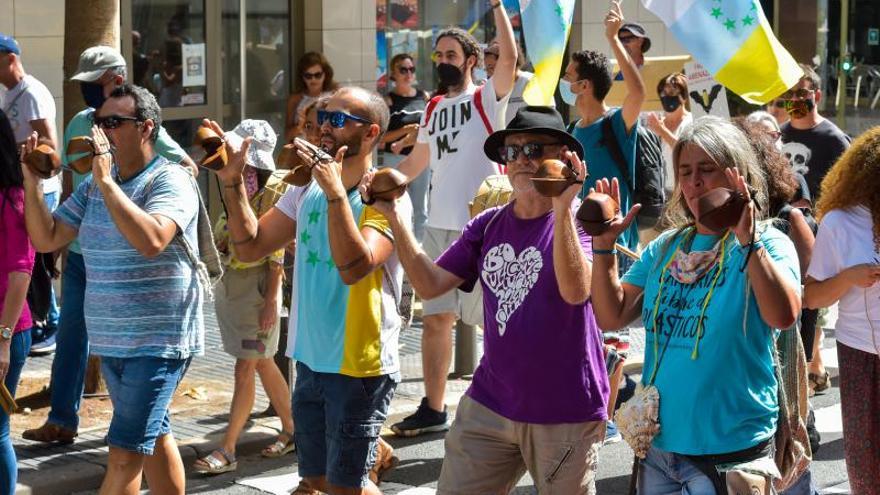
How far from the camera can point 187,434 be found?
→ 329 inches

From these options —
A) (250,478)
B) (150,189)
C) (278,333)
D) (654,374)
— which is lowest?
(250,478)

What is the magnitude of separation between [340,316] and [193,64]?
8824 mm

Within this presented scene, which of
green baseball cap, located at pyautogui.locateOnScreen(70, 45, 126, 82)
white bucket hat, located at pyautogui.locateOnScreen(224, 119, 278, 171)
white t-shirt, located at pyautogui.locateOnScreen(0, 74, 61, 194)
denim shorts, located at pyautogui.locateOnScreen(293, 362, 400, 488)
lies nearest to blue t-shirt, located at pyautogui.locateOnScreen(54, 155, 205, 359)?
denim shorts, located at pyautogui.locateOnScreen(293, 362, 400, 488)

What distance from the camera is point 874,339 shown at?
5.77 m

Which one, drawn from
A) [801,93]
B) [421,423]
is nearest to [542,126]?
[421,423]

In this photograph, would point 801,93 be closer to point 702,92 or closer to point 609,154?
point 609,154

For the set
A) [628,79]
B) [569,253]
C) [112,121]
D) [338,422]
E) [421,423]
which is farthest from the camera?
[421,423]

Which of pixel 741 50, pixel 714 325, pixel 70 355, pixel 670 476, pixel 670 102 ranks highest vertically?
pixel 741 50

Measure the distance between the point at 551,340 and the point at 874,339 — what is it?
4.64 ft

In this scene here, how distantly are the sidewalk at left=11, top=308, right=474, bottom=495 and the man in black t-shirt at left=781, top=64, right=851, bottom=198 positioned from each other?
8.06ft

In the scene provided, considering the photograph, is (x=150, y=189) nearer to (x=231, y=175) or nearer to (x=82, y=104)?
(x=231, y=175)

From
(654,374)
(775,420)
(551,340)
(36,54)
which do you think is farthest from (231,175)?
(36,54)

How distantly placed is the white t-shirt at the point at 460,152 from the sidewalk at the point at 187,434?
1.22 meters

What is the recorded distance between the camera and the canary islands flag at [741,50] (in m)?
7.08
